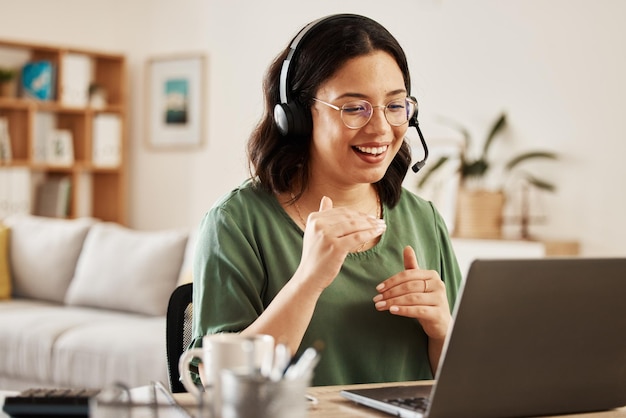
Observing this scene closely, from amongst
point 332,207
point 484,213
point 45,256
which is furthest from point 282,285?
point 45,256

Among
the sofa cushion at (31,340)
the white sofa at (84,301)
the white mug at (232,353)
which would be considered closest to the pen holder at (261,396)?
the white mug at (232,353)

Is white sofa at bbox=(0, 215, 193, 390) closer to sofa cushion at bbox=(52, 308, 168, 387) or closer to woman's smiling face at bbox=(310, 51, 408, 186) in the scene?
sofa cushion at bbox=(52, 308, 168, 387)

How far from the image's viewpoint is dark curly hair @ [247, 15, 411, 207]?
1.59 meters

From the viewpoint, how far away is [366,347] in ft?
5.13

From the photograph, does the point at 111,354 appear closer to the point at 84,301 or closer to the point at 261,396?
the point at 84,301

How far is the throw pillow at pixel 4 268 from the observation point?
455cm

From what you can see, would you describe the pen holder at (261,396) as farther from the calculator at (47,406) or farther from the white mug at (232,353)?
the calculator at (47,406)

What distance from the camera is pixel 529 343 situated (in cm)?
115

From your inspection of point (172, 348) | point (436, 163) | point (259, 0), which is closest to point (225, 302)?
point (172, 348)

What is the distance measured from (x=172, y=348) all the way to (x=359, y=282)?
14.3 inches

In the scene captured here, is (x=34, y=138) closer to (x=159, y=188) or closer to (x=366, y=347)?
(x=159, y=188)

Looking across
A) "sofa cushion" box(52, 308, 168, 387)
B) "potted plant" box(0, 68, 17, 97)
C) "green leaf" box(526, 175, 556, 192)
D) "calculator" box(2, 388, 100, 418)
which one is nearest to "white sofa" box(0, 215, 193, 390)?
"sofa cushion" box(52, 308, 168, 387)

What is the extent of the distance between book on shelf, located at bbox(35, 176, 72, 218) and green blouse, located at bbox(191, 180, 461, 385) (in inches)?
162

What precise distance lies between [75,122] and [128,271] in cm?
190
